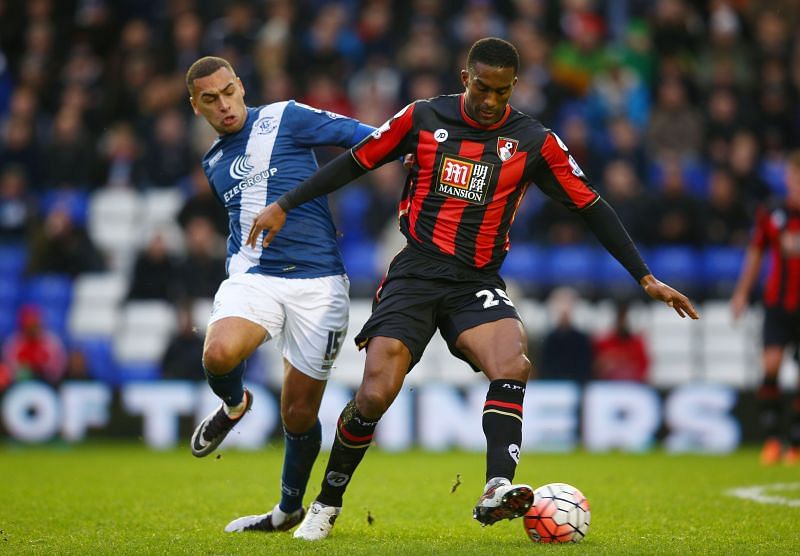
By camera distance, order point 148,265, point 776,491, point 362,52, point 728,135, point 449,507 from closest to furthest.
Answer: point 449,507
point 776,491
point 148,265
point 728,135
point 362,52

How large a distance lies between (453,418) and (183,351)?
312 cm

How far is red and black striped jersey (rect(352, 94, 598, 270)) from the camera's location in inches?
236

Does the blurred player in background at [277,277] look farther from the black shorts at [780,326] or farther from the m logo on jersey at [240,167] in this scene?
the black shorts at [780,326]

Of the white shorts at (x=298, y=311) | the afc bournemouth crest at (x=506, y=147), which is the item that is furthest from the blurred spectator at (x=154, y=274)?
the afc bournemouth crest at (x=506, y=147)

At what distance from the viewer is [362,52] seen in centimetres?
1720

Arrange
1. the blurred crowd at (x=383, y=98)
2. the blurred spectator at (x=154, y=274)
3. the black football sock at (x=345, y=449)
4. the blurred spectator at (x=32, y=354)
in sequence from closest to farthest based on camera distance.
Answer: the black football sock at (x=345, y=449) < the blurred spectator at (x=32, y=354) < the blurred spectator at (x=154, y=274) < the blurred crowd at (x=383, y=98)

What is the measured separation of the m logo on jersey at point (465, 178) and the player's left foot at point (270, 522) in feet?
6.47

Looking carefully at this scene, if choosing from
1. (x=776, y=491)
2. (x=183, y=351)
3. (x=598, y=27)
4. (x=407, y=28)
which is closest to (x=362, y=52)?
(x=407, y=28)

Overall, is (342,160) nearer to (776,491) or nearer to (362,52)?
(776,491)

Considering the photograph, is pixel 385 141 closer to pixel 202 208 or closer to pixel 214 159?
pixel 214 159

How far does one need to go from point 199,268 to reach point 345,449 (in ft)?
27.7

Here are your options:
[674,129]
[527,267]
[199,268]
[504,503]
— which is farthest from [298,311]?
[674,129]

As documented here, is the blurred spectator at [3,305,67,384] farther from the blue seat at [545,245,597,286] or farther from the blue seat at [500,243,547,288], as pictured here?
the blue seat at [545,245,597,286]

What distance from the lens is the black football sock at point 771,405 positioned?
11094mm
